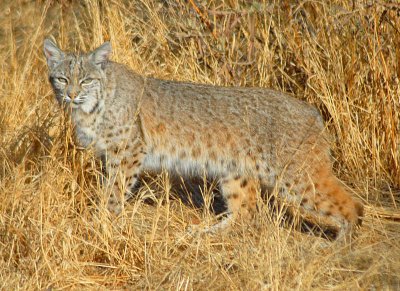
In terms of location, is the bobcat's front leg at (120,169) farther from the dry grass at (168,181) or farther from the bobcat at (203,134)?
the dry grass at (168,181)

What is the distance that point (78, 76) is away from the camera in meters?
5.82

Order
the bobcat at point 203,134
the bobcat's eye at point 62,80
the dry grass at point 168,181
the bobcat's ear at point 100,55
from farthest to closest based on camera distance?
1. the bobcat's ear at point 100,55
2. the bobcat's eye at point 62,80
3. the bobcat at point 203,134
4. the dry grass at point 168,181

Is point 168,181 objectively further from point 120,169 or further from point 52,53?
point 52,53

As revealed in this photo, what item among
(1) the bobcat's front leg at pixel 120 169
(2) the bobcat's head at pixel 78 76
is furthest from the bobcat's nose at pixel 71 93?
(1) the bobcat's front leg at pixel 120 169

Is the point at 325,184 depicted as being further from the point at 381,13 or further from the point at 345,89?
the point at 381,13

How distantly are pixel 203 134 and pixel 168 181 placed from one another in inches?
20.4

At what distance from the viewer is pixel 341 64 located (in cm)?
647

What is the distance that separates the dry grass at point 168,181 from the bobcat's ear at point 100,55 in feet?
1.82

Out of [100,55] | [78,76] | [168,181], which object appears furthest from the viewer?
[100,55]

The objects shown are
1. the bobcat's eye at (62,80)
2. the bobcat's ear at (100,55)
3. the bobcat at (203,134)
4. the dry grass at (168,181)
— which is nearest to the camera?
the dry grass at (168,181)

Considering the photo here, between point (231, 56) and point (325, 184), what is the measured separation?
1.71 m

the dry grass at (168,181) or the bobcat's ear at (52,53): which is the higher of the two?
the bobcat's ear at (52,53)

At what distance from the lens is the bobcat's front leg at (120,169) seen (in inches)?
231

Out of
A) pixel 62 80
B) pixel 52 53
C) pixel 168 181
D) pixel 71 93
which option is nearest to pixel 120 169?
pixel 168 181
